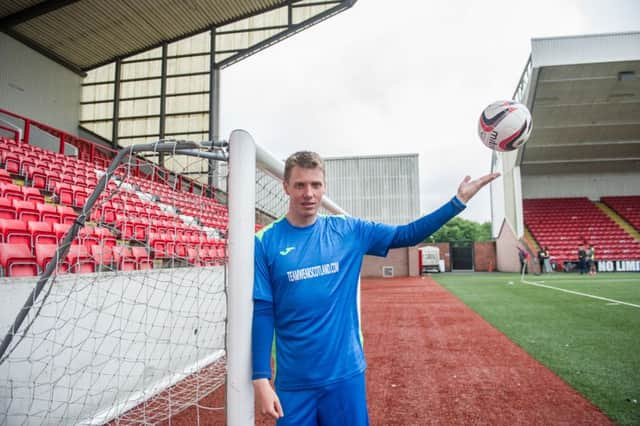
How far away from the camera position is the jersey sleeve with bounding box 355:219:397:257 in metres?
2.17

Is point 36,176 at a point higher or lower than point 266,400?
higher

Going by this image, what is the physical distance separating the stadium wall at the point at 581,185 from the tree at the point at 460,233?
4712 cm

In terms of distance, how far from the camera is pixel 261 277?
72.2 inches

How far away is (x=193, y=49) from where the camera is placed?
19.5 m

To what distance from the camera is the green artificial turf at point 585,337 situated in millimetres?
3920

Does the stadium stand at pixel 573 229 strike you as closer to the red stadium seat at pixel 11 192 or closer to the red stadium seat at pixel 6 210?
the red stadium seat at pixel 11 192

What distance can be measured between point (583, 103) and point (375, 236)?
2478 centimetres

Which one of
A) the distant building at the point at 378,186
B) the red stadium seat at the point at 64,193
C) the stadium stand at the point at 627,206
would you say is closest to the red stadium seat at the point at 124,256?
the red stadium seat at the point at 64,193

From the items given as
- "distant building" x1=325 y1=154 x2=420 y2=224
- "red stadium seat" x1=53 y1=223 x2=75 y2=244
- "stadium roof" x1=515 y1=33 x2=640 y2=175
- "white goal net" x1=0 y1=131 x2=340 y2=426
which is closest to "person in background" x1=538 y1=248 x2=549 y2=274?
"stadium roof" x1=515 y1=33 x2=640 y2=175

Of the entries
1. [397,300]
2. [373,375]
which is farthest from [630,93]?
[373,375]

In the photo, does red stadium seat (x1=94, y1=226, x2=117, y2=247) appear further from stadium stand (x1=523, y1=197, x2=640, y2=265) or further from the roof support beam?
stadium stand (x1=523, y1=197, x2=640, y2=265)

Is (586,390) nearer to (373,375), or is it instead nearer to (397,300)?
(373,375)

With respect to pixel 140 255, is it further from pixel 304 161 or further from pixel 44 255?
pixel 304 161

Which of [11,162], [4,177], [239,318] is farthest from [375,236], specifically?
[11,162]
